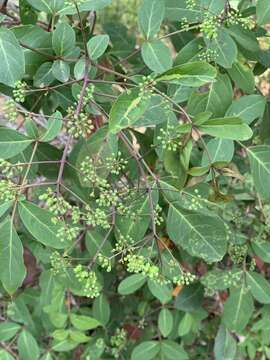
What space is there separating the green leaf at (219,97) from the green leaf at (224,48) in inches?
1.2

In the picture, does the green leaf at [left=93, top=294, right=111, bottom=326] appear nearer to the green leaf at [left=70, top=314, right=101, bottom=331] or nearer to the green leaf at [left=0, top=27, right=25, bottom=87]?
the green leaf at [left=70, top=314, right=101, bottom=331]

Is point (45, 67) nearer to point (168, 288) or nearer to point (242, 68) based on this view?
point (242, 68)

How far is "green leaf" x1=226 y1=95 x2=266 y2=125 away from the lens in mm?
1088

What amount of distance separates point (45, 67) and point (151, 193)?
32 cm

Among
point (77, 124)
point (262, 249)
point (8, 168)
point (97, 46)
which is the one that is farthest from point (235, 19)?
point (262, 249)

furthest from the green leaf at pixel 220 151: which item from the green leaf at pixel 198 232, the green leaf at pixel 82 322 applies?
the green leaf at pixel 82 322

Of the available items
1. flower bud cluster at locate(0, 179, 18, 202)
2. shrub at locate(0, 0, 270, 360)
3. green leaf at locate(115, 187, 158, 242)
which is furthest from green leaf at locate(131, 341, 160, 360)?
flower bud cluster at locate(0, 179, 18, 202)

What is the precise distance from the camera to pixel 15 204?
2.89 ft

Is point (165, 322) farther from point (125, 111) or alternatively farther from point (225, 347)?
point (125, 111)

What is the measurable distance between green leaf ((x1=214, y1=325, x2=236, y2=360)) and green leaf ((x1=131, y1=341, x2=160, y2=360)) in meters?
0.22

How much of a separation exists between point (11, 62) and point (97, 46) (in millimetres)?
157

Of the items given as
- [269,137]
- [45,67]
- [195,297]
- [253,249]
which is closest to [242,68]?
[269,137]

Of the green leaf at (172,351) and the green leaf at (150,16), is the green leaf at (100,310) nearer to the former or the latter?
the green leaf at (172,351)

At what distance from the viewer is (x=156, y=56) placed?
3.25 ft
